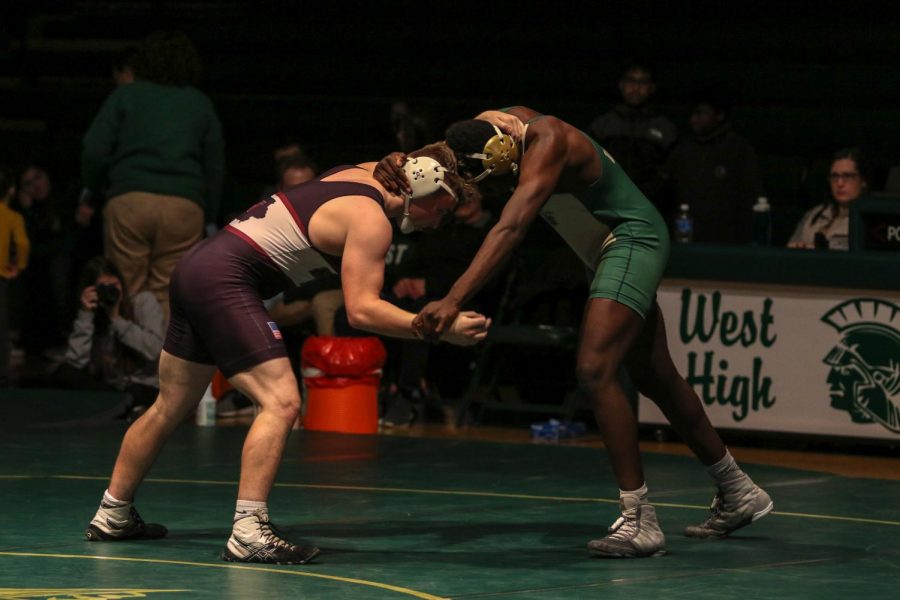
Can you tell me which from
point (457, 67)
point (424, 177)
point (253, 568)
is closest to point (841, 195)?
point (457, 67)

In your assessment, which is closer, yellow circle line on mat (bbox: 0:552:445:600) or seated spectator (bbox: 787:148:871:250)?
yellow circle line on mat (bbox: 0:552:445:600)

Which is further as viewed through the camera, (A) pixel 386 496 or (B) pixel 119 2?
→ (B) pixel 119 2

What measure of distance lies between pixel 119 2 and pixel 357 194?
11.5m

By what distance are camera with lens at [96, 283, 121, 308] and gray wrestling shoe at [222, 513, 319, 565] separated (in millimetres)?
4590

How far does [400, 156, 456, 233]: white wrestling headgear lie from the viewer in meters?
6.25

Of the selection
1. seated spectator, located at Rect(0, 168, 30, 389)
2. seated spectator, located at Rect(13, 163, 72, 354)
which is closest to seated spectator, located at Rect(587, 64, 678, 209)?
seated spectator, located at Rect(0, 168, 30, 389)

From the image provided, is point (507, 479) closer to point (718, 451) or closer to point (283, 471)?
point (283, 471)

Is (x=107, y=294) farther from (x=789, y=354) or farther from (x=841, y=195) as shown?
(x=841, y=195)

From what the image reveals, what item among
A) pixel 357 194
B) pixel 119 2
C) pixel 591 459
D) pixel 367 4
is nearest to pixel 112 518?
pixel 357 194

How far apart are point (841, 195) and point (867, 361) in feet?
4.04

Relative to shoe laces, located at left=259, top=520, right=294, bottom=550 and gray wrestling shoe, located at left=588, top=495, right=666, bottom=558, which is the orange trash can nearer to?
gray wrestling shoe, located at left=588, top=495, right=666, bottom=558

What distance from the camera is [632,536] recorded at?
646 centimetres

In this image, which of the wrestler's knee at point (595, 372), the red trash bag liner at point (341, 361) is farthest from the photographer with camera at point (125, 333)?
the wrestler's knee at point (595, 372)

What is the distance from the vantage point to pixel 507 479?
27.9ft
